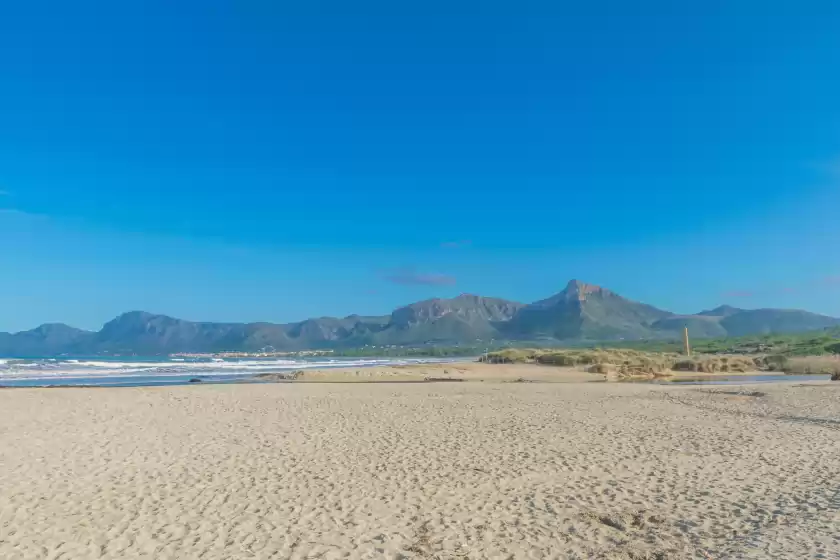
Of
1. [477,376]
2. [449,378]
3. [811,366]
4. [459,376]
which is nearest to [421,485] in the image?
[449,378]

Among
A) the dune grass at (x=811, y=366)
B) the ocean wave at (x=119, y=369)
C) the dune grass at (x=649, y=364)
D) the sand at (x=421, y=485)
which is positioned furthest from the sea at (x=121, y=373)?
the dune grass at (x=811, y=366)

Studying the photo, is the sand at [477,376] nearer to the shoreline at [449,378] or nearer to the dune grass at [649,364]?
the shoreline at [449,378]

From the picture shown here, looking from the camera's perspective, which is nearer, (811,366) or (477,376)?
(811,366)

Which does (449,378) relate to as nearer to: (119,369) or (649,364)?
(649,364)

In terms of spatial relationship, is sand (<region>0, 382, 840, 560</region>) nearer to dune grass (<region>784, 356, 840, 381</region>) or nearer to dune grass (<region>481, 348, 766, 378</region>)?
dune grass (<region>481, 348, 766, 378</region>)

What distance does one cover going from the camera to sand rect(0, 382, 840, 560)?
6.78 meters

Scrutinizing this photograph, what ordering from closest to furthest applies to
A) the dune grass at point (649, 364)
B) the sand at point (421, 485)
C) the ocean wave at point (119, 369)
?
the sand at point (421, 485) < the dune grass at point (649, 364) < the ocean wave at point (119, 369)

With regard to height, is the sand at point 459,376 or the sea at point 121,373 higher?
the sea at point 121,373

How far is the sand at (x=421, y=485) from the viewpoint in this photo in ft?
22.2

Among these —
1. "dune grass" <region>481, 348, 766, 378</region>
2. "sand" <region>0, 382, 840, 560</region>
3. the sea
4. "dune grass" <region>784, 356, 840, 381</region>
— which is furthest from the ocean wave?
"dune grass" <region>784, 356, 840, 381</region>

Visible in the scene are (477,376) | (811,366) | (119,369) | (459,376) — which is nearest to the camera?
(811,366)

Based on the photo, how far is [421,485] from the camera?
9.38 metres

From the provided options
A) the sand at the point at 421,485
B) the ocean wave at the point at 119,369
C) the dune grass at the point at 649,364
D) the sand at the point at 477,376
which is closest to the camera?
the sand at the point at 421,485

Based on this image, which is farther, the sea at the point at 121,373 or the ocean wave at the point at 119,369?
the ocean wave at the point at 119,369
